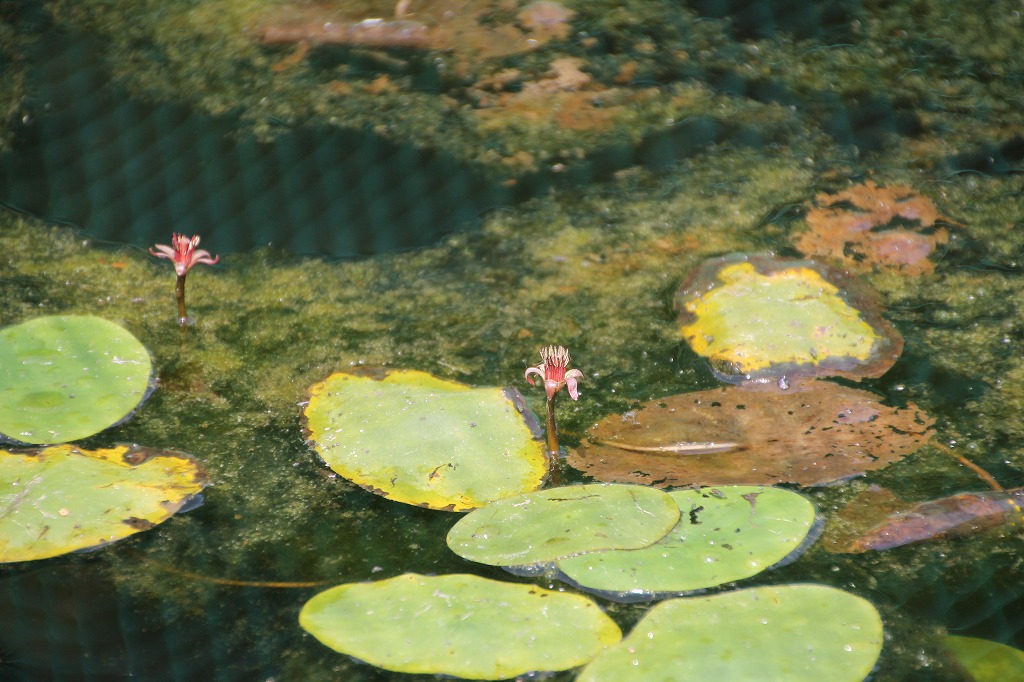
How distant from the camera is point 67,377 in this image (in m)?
1.55

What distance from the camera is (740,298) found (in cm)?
170

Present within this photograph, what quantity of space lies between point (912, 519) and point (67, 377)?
1.20 meters

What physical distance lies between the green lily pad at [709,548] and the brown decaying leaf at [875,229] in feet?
2.31

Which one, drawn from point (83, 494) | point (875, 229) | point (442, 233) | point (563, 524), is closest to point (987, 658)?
point (563, 524)

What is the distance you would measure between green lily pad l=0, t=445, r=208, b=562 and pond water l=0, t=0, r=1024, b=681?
38 millimetres

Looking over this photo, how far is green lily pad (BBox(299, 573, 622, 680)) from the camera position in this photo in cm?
111

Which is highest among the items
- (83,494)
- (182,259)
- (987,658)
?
(182,259)

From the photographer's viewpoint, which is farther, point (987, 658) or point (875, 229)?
point (875, 229)

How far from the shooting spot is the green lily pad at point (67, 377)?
4.80ft

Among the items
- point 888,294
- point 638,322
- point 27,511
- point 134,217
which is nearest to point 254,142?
point 134,217

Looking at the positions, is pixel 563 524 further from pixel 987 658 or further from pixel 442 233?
pixel 442 233

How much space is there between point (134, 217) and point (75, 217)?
114 millimetres

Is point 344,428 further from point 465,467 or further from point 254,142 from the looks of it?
point 254,142

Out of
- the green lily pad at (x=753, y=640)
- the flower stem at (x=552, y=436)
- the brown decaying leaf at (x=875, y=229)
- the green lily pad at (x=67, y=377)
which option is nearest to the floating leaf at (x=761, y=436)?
the flower stem at (x=552, y=436)
